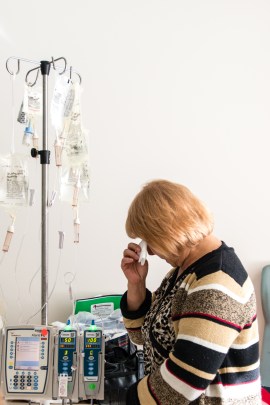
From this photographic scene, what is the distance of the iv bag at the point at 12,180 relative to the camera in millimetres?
1665

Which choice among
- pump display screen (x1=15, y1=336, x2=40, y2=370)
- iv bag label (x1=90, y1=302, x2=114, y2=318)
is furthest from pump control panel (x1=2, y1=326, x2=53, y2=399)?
iv bag label (x1=90, y1=302, x2=114, y2=318)

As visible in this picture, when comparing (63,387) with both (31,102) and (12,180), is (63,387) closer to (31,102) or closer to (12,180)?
(12,180)

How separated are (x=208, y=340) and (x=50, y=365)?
0.64 metres

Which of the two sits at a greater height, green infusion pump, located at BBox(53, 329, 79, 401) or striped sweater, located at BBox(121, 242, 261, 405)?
striped sweater, located at BBox(121, 242, 261, 405)

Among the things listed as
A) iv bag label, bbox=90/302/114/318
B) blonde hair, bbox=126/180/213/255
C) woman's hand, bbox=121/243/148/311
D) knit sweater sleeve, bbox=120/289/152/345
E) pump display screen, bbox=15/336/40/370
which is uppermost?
blonde hair, bbox=126/180/213/255

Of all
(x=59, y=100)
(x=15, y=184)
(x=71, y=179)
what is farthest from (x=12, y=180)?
(x=59, y=100)

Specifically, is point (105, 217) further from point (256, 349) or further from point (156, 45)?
point (256, 349)

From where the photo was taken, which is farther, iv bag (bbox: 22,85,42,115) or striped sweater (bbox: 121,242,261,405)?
iv bag (bbox: 22,85,42,115)

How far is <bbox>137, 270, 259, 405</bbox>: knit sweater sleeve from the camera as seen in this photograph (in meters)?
1.01

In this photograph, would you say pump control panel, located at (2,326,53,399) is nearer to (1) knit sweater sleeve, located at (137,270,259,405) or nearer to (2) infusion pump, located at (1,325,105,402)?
(2) infusion pump, located at (1,325,105,402)

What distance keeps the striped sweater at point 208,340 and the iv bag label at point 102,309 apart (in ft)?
4.02

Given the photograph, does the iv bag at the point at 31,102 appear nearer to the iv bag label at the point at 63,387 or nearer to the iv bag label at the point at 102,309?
the iv bag label at the point at 63,387

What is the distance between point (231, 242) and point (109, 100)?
1.10 metres

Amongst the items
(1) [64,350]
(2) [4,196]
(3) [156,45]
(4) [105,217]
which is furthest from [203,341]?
(3) [156,45]
